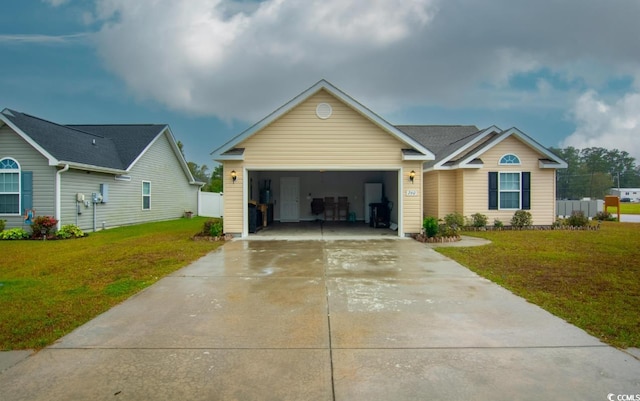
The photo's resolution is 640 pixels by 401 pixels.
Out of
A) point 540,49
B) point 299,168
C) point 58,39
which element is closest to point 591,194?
point 540,49

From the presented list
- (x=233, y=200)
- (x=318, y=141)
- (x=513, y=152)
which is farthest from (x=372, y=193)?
(x=233, y=200)

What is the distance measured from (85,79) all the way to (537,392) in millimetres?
27577

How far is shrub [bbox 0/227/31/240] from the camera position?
40.5 ft

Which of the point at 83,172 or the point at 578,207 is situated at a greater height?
the point at 83,172

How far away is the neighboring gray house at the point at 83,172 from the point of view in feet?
41.9

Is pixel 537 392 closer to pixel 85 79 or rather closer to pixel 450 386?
pixel 450 386

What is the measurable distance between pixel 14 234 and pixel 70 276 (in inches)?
324

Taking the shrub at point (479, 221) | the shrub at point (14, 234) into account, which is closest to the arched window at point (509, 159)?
the shrub at point (479, 221)

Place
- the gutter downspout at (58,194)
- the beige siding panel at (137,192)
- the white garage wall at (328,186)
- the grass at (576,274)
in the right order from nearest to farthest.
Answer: the grass at (576,274) → the gutter downspout at (58,194) → the beige siding panel at (137,192) → the white garage wall at (328,186)

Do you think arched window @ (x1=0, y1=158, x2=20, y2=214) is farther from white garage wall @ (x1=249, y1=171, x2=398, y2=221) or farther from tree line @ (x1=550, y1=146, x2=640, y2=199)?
tree line @ (x1=550, y1=146, x2=640, y2=199)

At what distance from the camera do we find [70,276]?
665 centimetres

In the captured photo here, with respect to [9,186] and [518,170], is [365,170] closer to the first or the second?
[518,170]

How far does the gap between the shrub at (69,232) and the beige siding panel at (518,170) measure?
14.5 meters

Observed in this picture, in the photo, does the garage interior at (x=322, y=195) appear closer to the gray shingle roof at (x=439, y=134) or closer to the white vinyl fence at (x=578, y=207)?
the gray shingle roof at (x=439, y=134)
